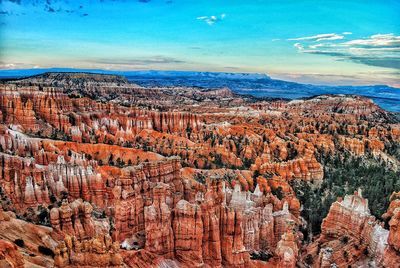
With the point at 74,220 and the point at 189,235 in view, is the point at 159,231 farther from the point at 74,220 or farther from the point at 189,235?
the point at 74,220

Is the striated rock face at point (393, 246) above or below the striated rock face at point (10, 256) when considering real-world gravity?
below

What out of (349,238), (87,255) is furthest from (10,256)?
(349,238)

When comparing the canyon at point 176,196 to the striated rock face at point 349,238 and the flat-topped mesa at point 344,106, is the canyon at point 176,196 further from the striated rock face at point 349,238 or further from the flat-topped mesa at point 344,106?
the flat-topped mesa at point 344,106

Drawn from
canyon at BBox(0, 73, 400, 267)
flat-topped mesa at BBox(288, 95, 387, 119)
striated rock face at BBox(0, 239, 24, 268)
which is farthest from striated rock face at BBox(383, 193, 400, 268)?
flat-topped mesa at BBox(288, 95, 387, 119)

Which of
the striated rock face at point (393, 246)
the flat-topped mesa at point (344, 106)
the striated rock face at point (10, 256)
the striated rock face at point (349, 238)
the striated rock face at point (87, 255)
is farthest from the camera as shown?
the flat-topped mesa at point (344, 106)

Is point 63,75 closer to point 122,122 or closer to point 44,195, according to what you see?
point 122,122

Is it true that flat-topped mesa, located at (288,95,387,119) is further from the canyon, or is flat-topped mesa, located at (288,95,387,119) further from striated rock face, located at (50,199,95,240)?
striated rock face, located at (50,199,95,240)

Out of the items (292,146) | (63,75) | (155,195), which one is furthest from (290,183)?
(63,75)

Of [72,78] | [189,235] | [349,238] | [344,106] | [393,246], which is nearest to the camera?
[393,246]

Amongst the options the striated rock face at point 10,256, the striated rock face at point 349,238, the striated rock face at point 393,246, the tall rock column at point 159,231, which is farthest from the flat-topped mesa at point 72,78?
the striated rock face at point 10,256
